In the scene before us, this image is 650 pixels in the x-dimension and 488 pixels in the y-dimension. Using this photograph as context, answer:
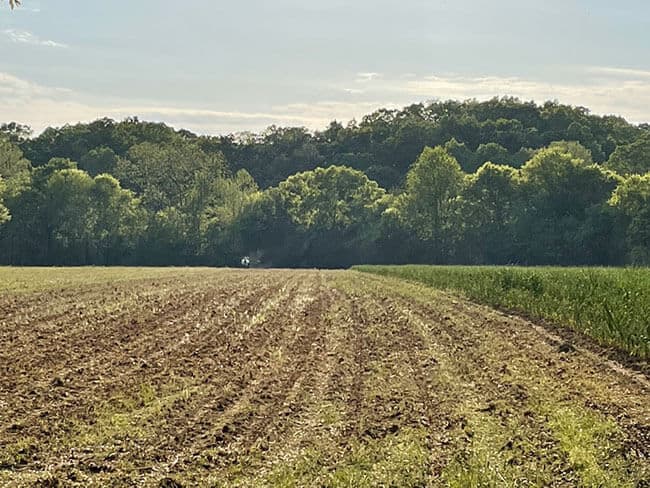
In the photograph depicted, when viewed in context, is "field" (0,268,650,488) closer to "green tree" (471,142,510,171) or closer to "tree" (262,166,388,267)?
"tree" (262,166,388,267)

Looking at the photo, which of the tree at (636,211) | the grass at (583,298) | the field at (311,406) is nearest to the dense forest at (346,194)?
the tree at (636,211)

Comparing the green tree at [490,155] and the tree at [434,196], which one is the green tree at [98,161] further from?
the green tree at [490,155]

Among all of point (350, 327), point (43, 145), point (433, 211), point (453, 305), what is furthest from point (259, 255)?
point (350, 327)

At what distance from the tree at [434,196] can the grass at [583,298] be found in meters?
54.3

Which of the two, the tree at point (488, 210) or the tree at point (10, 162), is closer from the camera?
the tree at point (488, 210)

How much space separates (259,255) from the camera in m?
107

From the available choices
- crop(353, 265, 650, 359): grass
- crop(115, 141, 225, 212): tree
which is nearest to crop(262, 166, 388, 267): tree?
crop(115, 141, 225, 212): tree

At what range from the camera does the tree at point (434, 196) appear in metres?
88.6

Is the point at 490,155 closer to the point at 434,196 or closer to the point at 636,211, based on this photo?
the point at 434,196

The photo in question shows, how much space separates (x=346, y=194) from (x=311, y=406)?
98.2 meters

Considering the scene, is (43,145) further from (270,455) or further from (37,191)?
(270,455)

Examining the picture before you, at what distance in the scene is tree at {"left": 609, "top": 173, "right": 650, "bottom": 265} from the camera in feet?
219

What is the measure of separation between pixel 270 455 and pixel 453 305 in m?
20.3

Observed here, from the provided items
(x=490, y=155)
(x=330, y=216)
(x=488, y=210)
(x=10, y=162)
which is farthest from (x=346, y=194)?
(x=10, y=162)
